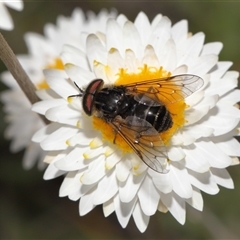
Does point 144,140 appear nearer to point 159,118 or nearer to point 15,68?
point 159,118

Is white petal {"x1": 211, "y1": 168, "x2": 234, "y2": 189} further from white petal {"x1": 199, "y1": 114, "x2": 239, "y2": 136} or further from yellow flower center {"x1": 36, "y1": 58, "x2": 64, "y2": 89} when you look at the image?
yellow flower center {"x1": 36, "y1": 58, "x2": 64, "y2": 89}

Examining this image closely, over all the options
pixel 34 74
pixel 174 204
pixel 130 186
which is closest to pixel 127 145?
pixel 130 186

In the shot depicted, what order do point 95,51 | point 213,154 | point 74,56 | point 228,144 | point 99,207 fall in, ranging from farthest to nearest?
point 99,207 → point 74,56 → point 95,51 → point 228,144 → point 213,154

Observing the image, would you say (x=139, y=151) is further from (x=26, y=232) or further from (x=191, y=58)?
(x=26, y=232)

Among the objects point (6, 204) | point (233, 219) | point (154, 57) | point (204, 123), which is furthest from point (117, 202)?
point (6, 204)

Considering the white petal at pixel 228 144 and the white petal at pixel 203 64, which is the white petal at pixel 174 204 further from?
the white petal at pixel 203 64

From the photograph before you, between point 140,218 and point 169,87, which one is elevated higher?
point 169,87

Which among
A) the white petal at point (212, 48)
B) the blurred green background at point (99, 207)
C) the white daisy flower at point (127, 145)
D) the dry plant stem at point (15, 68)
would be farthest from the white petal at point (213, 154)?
the blurred green background at point (99, 207)
